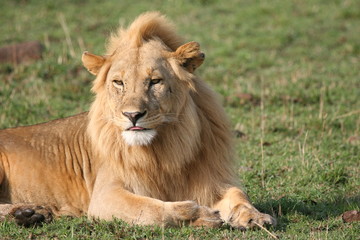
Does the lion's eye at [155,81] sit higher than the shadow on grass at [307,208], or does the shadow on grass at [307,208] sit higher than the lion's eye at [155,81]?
the lion's eye at [155,81]

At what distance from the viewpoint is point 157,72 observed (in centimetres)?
502

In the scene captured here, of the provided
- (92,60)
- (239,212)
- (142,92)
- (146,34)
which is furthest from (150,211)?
(146,34)

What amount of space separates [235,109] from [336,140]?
1754 mm

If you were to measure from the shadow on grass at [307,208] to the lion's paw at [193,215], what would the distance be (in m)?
0.67

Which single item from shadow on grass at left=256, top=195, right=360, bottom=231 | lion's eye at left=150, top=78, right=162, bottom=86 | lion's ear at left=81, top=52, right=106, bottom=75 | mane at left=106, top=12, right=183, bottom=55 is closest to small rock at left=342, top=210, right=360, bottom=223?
shadow on grass at left=256, top=195, right=360, bottom=231

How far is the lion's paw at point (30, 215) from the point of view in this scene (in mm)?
5008

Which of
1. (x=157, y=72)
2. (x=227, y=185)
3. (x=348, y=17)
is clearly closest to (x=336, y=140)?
(x=227, y=185)

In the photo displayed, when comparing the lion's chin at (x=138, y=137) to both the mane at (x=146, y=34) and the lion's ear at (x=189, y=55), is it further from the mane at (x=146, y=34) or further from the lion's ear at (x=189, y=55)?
the mane at (x=146, y=34)

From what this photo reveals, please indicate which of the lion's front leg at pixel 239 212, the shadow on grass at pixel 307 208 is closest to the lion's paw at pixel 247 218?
the lion's front leg at pixel 239 212

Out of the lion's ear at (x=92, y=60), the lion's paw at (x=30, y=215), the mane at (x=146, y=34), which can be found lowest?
the lion's paw at (x=30, y=215)

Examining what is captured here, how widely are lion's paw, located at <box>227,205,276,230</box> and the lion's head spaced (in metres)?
0.81

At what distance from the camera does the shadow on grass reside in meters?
5.33

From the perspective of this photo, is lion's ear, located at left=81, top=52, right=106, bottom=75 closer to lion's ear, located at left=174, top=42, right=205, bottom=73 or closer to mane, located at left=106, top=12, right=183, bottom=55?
mane, located at left=106, top=12, right=183, bottom=55

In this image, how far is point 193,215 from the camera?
15.4 feet
